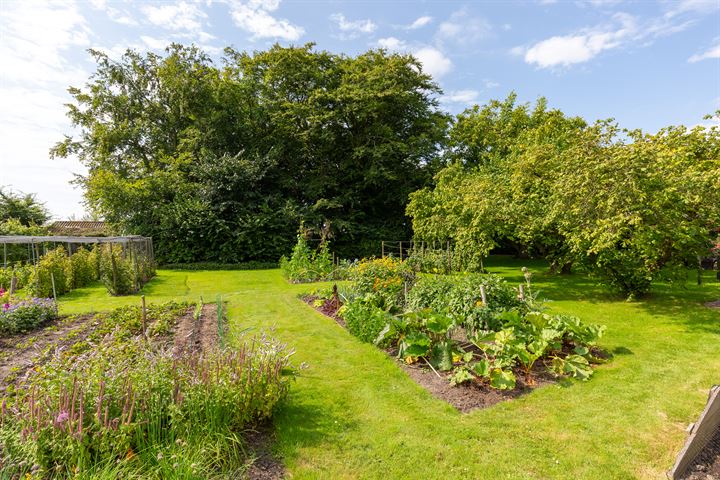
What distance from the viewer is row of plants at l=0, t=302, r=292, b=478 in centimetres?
254

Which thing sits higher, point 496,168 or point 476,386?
point 496,168

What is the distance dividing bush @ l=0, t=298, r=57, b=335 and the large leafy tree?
13.0m

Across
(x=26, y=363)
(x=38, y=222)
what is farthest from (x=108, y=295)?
(x=38, y=222)

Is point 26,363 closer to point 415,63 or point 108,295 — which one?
point 108,295

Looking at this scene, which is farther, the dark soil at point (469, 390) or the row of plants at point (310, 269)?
the row of plants at point (310, 269)

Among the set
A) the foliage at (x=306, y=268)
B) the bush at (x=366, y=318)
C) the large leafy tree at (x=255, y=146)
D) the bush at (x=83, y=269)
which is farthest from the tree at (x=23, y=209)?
the bush at (x=366, y=318)

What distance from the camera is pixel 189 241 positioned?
20.8m

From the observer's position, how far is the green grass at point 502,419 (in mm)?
3113

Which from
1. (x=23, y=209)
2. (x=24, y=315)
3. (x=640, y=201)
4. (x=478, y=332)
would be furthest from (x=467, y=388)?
(x=23, y=209)

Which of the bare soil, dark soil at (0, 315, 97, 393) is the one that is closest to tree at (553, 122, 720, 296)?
the bare soil

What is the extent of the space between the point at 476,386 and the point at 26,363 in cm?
585

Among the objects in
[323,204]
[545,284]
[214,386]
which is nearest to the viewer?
[214,386]

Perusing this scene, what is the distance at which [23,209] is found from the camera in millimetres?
24828

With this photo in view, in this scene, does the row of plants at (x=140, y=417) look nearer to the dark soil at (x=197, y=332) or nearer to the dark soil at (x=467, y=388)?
the dark soil at (x=197, y=332)
